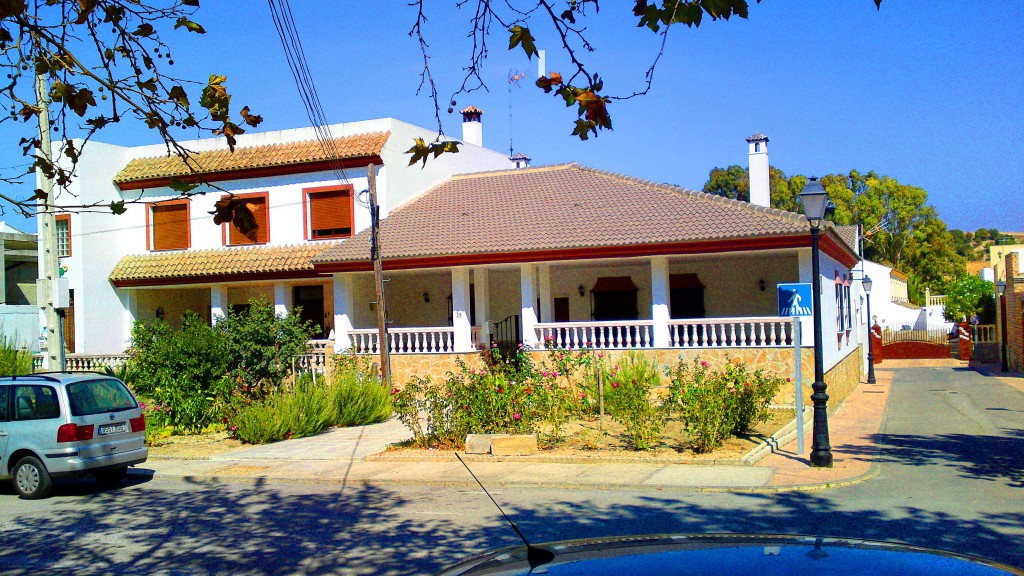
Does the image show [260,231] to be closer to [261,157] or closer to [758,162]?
[261,157]

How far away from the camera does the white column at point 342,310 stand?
969 inches

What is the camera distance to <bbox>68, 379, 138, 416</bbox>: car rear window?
40.8 ft

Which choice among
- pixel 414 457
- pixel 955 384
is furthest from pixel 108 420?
pixel 955 384

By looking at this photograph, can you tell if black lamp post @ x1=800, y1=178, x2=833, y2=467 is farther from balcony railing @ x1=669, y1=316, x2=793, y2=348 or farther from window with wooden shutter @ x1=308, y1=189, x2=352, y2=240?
window with wooden shutter @ x1=308, y1=189, x2=352, y2=240

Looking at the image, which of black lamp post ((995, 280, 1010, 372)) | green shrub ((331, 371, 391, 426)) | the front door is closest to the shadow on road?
green shrub ((331, 371, 391, 426))

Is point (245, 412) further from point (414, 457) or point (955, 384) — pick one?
point (955, 384)

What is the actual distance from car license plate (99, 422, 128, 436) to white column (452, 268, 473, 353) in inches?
452

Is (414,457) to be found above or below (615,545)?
below

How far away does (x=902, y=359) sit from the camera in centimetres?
4525

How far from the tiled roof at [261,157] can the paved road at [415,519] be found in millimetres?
14632

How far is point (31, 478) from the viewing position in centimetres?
1224

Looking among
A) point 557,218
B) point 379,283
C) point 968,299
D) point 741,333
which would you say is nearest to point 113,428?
point 379,283

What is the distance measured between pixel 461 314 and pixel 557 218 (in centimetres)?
371

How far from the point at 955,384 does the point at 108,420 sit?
25405 millimetres
